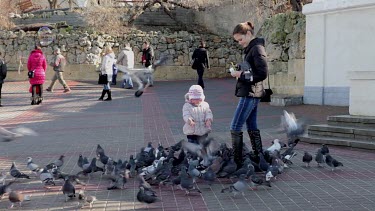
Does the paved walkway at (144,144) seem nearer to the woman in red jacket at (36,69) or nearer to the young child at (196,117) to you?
the woman in red jacket at (36,69)

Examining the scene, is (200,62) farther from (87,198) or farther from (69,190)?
(87,198)

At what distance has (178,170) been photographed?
25.0 feet

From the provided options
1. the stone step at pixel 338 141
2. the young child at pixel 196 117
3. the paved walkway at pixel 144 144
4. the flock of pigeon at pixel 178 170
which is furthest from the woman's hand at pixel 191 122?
the stone step at pixel 338 141

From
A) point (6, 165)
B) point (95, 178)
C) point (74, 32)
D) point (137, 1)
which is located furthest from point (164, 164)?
point (137, 1)

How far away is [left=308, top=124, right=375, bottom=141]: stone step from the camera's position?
33.9ft

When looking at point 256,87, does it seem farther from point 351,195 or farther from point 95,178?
point 95,178

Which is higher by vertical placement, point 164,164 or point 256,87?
point 256,87

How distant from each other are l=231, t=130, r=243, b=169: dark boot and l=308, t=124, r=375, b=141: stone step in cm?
339

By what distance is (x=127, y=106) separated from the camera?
19047mm

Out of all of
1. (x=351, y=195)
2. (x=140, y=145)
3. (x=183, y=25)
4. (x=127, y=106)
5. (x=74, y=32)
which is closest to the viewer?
(x=351, y=195)

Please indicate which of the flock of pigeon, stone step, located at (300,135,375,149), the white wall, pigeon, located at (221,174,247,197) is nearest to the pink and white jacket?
the flock of pigeon

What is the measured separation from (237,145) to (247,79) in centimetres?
99

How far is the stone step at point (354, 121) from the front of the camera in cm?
1059

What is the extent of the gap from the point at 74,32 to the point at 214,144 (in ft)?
85.5
